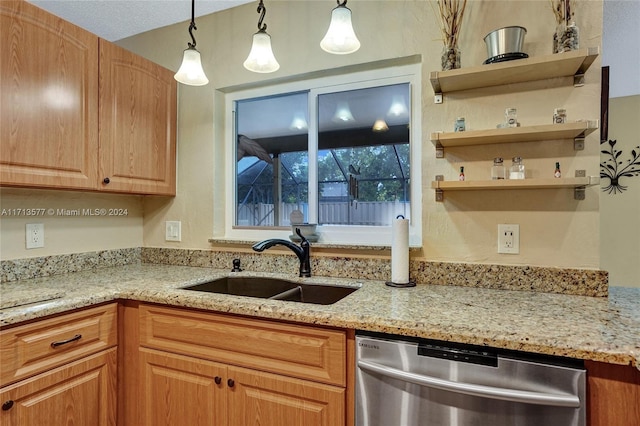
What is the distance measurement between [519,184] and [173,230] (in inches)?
70.6

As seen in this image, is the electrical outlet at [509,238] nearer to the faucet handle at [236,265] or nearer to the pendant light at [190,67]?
the faucet handle at [236,265]

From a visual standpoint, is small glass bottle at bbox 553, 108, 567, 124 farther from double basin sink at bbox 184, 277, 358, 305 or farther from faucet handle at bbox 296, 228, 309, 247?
faucet handle at bbox 296, 228, 309, 247

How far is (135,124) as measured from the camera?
1824mm

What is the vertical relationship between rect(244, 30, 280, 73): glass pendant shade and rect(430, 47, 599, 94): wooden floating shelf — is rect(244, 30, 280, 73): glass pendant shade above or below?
above

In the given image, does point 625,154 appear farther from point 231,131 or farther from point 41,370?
point 41,370

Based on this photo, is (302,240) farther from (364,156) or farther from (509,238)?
(509,238)

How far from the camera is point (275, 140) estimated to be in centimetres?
203

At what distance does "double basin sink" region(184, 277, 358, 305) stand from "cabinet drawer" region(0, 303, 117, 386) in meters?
0.33

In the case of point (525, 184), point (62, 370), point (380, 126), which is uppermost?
point (380, 126)

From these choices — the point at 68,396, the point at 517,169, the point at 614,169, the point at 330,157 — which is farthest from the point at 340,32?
the point at 614,169

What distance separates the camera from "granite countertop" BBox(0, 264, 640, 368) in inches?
34.2

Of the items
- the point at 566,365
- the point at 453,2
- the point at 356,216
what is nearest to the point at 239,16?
the point at 453,2

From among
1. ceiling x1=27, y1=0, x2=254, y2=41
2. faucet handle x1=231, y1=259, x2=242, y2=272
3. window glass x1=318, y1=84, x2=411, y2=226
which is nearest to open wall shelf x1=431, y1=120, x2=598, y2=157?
window glass x1=318, y1=84, x2=411, y2=226

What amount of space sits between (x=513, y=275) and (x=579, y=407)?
627mm
